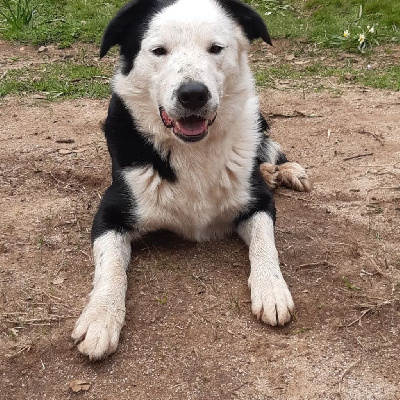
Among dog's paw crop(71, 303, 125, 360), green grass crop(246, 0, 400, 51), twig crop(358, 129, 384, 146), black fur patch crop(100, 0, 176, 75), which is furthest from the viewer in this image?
green grass crop(246, 0, 400, 51)

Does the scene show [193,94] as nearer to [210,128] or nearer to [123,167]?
[210,128]

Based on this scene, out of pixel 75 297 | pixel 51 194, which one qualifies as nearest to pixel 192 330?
pixel 75 297

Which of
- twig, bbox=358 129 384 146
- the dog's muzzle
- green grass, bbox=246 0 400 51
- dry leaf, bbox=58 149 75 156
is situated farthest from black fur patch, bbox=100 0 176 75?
green grass, bbox=246 0 400 51

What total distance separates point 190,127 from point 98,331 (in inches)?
45.4

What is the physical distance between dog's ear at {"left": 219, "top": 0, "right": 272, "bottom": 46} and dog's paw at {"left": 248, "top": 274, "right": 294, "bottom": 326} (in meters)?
1.45

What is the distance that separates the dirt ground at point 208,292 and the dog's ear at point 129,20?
1.09 m

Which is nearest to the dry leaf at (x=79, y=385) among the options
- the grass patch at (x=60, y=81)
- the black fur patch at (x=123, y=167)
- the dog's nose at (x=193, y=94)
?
the black fur patch at (x=123, y=167)

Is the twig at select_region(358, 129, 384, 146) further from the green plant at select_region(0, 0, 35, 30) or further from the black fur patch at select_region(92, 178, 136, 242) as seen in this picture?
the green plant at select_region(0, 0, 35, 30)

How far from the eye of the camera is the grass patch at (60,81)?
18.7 ft

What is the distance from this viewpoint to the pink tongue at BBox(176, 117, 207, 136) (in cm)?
298

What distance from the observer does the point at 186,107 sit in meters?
2.84

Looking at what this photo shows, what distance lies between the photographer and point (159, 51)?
9.86ft

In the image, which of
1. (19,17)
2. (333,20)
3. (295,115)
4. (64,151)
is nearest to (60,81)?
(64,151)

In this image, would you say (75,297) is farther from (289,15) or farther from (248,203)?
(289,15)
